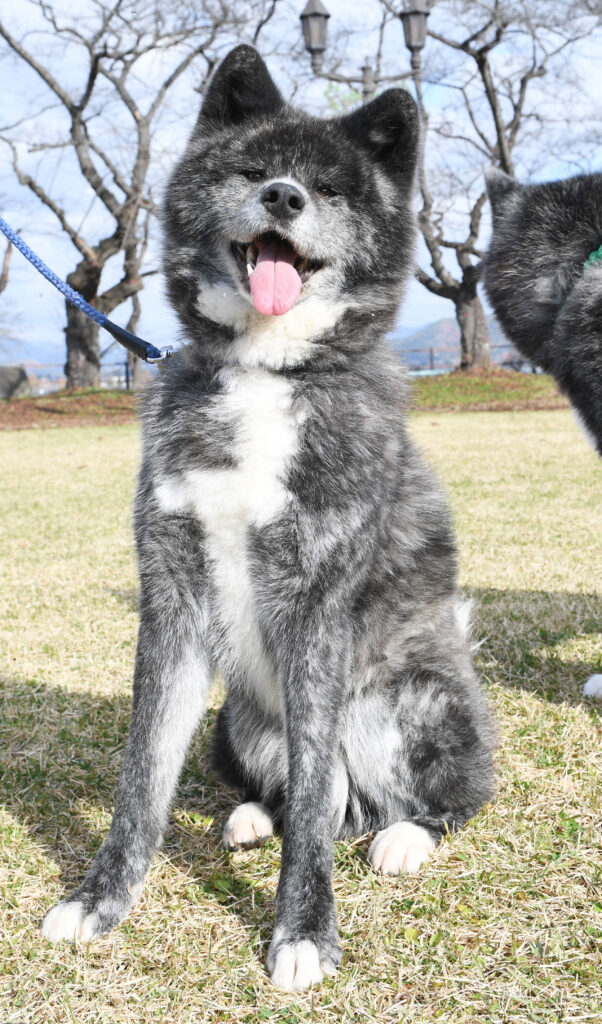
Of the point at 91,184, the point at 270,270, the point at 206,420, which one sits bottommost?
the point at 206,420

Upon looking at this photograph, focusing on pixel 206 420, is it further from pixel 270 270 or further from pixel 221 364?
pixel 270 270

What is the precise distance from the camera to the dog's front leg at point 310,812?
1690 mm

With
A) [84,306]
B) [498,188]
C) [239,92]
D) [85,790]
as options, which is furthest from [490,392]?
[85,790]

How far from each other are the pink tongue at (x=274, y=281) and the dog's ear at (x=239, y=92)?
468 mm

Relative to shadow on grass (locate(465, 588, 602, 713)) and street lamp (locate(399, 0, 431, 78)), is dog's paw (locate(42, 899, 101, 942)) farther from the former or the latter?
street lamp (locate(399, 0, 431, 78))

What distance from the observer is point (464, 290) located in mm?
23531

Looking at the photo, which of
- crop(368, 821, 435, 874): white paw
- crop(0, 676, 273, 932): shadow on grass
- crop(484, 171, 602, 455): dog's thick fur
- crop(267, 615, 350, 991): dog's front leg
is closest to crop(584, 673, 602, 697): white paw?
crop(484, 171, 602, 455): dog's thick fur

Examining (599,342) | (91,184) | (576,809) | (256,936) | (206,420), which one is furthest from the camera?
(91,184)

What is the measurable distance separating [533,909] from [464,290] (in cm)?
2324

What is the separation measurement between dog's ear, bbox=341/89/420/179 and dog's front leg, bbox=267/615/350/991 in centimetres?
122

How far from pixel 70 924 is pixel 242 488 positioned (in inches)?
41.2

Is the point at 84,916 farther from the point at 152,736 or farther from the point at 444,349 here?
the point at 444,349

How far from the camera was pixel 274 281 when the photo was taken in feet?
6.48

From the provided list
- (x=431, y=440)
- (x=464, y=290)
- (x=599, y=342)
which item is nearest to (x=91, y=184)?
(x=464, y=290)
